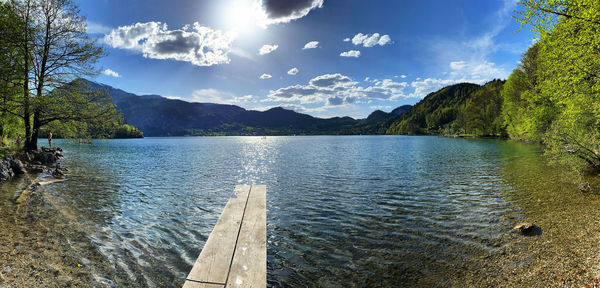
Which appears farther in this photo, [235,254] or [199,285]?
[235,254]

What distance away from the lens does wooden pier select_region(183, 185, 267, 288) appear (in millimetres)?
6352

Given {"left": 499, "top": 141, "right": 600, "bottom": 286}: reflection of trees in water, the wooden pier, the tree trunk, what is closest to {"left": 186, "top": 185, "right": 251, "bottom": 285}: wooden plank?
the wooden pier

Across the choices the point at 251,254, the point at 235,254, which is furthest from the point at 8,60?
the point at 251,254

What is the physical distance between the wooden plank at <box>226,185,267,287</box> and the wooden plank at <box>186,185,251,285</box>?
199 mm

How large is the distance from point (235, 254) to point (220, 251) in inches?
21.2

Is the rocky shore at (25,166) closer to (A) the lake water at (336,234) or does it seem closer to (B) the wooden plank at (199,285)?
(A) the lake water at (336,234)

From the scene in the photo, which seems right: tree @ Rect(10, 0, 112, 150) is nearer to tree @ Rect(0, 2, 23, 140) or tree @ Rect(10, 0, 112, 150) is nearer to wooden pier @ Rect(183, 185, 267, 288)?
tree @ Rect(0, 2, 23, 140)

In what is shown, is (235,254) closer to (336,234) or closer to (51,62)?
(336,234)

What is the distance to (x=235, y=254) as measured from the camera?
25.4 feet

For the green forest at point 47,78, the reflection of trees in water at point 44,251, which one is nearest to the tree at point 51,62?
the green forest at point 47,78

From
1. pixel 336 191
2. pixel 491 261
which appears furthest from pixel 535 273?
pixel 336 191

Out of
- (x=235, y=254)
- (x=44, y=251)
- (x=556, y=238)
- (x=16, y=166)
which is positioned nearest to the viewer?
(x=235, y=254)

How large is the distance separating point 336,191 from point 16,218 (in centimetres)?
1708

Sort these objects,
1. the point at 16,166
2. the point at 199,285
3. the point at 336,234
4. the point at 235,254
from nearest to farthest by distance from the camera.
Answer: the point at 199,285
the point at 235,254
the point at 336,234
the point at 16,166
